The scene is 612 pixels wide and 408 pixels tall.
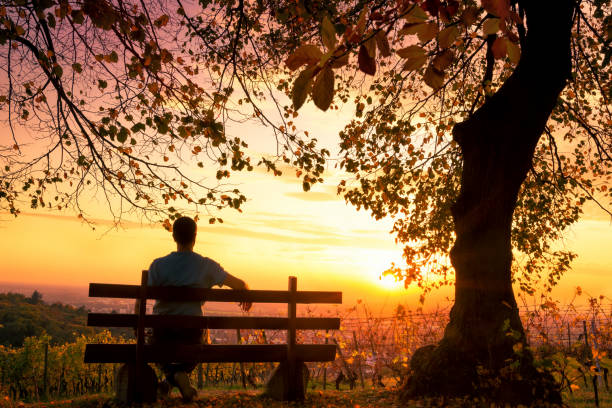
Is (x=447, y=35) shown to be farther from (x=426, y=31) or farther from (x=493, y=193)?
(x=493, y=193)

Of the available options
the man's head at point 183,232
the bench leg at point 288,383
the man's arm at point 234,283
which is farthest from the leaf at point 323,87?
the bench leg at point 288,383

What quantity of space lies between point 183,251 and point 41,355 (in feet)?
29.5

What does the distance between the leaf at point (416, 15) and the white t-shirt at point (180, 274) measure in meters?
→ 5.01

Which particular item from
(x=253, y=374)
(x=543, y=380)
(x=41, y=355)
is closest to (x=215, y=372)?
(x=253, y=374)

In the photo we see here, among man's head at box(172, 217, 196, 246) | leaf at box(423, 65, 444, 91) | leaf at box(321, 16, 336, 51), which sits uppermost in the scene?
leaf at box(423, 65, 444, 91)

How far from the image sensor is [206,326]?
6438 mm

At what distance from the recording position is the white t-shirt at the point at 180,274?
6484 millimetres

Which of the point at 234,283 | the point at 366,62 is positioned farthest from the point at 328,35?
the point at 234,283

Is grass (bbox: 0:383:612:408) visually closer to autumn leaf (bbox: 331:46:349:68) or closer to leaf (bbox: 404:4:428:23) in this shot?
autumn leaf (bbox: 331:46:349:68)

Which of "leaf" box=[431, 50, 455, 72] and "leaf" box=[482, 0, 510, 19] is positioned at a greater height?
"leaf" box=[431, 50, 455, 72]

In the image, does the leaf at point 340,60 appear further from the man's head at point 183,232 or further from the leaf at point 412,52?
the man's head at point 183,232

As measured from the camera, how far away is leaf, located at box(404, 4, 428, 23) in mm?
Answer: 2000

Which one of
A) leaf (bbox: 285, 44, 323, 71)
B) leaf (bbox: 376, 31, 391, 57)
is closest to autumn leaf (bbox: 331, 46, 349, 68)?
leaf (bbox: 376, 31, 391, 57)

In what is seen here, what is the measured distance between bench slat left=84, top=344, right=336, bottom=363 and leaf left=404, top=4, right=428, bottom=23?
5.32 metres
